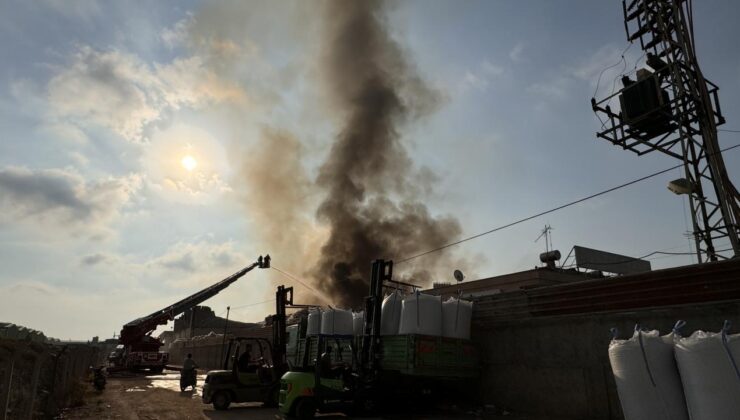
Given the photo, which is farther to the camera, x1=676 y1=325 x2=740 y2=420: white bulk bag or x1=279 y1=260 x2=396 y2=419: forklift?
x1=279 y1=260 x2=396 y2=419: forklift

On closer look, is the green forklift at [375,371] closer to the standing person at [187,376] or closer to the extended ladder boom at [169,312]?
the standing person at [187,376]

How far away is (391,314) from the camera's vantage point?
12.0 m

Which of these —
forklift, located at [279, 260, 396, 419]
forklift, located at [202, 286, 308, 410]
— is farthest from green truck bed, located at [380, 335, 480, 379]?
forklift, located at [202, 286, 308, 410]

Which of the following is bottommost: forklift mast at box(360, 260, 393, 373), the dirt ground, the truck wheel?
the dirt ground

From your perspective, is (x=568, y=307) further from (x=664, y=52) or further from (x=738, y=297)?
(x=664, y=52)

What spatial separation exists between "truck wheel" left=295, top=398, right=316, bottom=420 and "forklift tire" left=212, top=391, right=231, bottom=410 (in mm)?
3887

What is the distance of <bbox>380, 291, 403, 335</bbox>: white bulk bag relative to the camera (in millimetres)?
11820

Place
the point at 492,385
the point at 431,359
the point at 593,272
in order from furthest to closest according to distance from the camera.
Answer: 1. the point at 593,272
2. the point at 492,385
3. the point at 431,359

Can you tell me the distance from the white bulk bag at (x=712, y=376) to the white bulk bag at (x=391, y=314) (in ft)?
21.7

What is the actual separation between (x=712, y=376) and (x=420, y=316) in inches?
244

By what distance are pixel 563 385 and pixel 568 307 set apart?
1847 mm

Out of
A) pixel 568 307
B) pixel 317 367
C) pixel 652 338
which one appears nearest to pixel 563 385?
pixel 568 307

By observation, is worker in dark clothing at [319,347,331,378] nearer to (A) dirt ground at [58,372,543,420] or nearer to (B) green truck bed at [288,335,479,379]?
(B) green truck bed at [288,335,479,379]

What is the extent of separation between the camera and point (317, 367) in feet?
33.6
